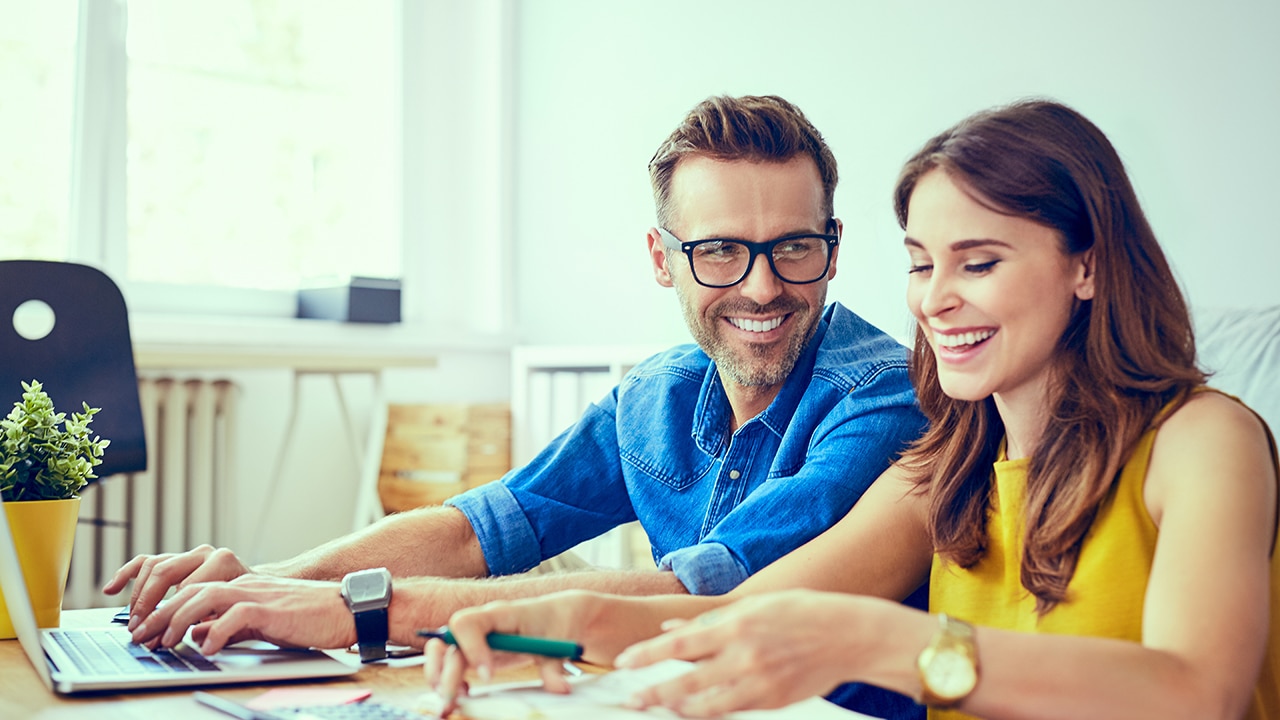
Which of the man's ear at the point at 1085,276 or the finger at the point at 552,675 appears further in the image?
the man's ear at the point at 1085,276

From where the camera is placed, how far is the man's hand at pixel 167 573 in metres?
1.09

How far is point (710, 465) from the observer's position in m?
1.45

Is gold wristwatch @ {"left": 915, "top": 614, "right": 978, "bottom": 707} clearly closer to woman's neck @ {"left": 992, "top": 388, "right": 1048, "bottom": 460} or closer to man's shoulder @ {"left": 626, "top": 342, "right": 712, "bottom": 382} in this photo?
woman's neck @ {"left": 992, "top": 388, "right": 1048, "bottom": 460}

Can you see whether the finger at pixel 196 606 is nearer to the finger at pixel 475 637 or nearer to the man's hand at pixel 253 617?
the man's hand at pixel 253 617

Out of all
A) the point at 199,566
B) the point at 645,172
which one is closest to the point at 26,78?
the point at 645,172

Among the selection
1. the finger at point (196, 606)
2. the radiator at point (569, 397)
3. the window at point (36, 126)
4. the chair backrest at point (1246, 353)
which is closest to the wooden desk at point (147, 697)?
the finger at point (196, 606)

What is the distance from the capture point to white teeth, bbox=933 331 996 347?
3.41 feet

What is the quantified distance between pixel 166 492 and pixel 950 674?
302cm

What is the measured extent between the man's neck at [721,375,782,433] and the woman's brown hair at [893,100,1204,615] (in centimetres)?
47

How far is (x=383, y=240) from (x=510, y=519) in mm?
2728

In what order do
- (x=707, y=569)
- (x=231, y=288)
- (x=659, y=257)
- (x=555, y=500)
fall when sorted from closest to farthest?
(x=707, y=569) < (x=555, y=500) < (x=659, y=257) < (x=231, y=288)

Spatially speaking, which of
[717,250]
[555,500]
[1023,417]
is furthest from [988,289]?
[555,500]

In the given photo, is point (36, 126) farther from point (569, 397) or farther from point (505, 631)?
point (505, 631)

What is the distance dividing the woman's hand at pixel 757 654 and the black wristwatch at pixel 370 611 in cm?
34
